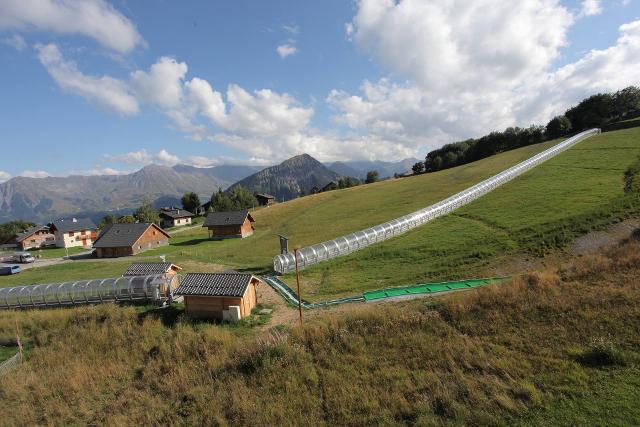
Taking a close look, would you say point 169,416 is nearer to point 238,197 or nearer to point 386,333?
point 386,333

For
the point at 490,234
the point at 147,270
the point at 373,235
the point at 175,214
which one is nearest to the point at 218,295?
the point at 147,270

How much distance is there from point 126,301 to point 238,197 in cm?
10140

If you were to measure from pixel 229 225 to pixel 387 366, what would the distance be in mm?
60558

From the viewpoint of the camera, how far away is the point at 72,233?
7856cm

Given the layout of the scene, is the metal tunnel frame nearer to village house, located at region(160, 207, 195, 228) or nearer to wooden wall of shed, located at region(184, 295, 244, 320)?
wooden wall of shed, located at region(184, 295, 244, 320)

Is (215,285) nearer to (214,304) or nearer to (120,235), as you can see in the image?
(214,304)

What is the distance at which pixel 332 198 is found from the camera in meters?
89.7

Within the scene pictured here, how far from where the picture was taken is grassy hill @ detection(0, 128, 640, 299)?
93.0 feet

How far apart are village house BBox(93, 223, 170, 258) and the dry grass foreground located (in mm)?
42730

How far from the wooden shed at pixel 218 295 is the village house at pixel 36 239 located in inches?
3288

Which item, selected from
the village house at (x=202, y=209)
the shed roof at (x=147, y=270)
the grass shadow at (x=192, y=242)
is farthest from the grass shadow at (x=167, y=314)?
the village house at (x=202, y=209)

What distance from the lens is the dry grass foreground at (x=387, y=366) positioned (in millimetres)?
10977

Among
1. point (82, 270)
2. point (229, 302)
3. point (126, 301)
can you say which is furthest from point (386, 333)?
point (82, 270)

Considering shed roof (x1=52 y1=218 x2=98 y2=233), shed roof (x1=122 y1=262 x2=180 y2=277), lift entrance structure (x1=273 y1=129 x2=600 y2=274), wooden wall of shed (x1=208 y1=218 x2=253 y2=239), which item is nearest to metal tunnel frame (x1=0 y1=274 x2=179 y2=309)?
shed roof (x1=122 y1=262 x2=180 y2=277)
